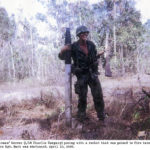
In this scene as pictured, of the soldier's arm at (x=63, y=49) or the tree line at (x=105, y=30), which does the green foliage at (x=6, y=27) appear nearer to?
the tree line at (x=105, y=30)

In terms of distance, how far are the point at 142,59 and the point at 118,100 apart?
58.9 ft

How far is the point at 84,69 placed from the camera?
350cm

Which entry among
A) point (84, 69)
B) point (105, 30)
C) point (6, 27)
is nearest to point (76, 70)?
point (84, 69)

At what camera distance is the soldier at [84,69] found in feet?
11.4

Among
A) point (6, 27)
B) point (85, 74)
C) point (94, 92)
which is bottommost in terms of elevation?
point (94, 92)

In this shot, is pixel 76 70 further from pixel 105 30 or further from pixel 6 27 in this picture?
pixel 6 27

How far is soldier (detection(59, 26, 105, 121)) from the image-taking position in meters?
3.46

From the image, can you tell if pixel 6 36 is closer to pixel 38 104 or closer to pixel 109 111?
pixel 38 104

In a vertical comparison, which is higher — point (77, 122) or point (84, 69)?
point (84, 69)

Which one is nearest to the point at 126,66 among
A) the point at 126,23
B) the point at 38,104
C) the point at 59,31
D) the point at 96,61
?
the point at 126,23

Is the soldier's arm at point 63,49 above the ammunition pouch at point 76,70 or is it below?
above

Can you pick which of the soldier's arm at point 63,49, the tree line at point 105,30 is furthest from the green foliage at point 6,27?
the soldier's arm at point 63,49

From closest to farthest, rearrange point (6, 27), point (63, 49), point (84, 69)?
point (63, 49)
point (84, 69)
point (6, 27)

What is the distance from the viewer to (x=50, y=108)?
16.3 feet
